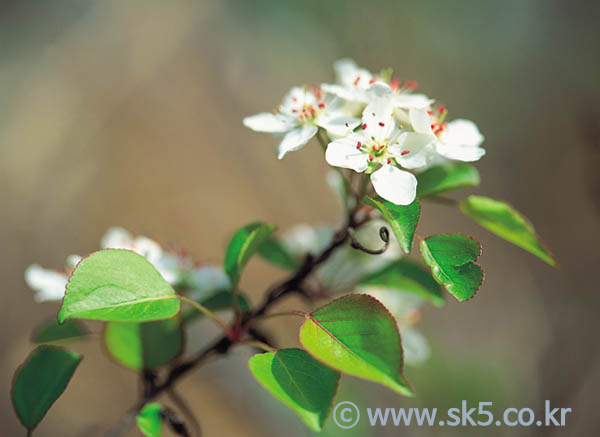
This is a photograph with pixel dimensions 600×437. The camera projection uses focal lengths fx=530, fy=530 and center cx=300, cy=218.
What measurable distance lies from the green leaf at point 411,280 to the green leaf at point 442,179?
0.39 ft

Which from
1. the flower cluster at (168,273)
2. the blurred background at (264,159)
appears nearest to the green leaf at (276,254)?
the flower cluster at (168,273)

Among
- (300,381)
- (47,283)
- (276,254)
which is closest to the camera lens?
(300,381)

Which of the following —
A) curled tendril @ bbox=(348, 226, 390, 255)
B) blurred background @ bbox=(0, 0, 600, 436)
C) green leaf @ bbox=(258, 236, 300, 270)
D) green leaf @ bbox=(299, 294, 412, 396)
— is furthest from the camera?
blurred background @ bbox=(0, 0, 600, 436)

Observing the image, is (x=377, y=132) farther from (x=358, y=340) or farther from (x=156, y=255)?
(x=156, y=255)

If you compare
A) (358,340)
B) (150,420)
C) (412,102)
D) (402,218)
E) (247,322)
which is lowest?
(150,420)

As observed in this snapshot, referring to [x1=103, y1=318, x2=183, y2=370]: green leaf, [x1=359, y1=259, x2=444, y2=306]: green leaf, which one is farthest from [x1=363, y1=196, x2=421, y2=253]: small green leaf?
[x1=103, y1=318, x2=183, y2=370]: green leaf

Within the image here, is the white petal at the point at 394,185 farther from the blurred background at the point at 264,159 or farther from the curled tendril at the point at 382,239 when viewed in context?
the blurred background at the point at 264,159

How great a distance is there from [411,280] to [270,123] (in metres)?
0.29

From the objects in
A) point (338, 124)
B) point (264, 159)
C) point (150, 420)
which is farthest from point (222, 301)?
point (264, 159)

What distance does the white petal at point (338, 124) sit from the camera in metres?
0.62

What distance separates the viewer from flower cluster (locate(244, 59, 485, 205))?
57cm

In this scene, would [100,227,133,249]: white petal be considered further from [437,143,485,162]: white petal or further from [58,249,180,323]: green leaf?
[437,143,485,162]: white petal

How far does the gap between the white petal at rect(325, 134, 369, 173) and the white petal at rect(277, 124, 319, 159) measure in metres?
0.04

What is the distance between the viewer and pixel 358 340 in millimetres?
502
